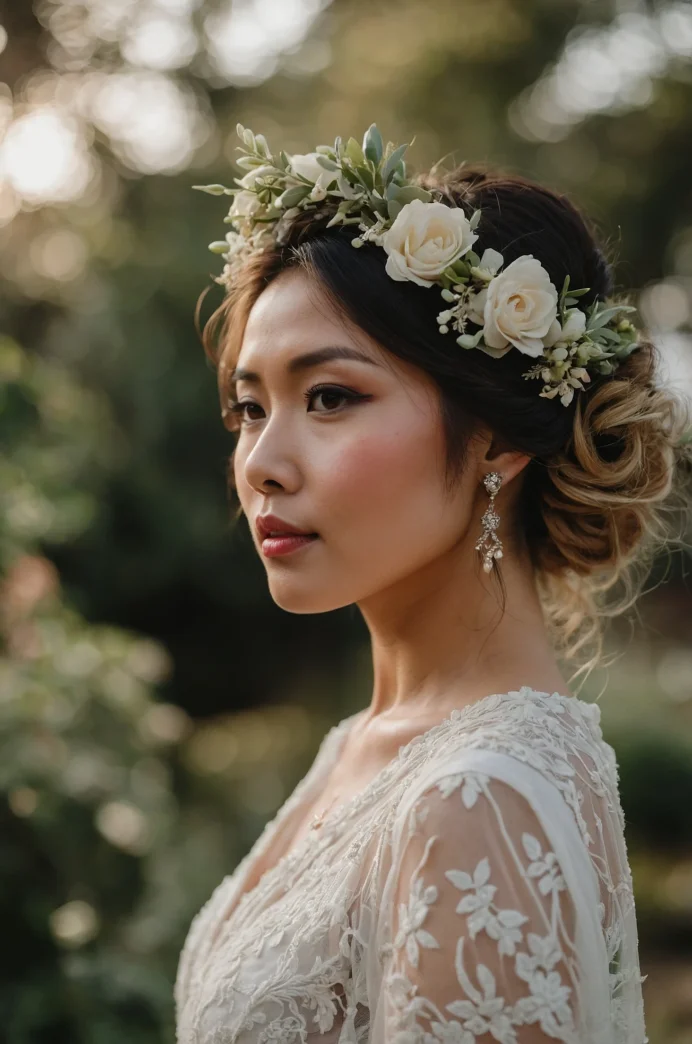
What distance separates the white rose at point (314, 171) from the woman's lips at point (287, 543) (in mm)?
679

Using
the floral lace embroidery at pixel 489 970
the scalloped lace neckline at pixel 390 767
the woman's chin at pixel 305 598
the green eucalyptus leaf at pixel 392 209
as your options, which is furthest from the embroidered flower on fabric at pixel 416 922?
the green eucalyptus leaf at pixel 392 209

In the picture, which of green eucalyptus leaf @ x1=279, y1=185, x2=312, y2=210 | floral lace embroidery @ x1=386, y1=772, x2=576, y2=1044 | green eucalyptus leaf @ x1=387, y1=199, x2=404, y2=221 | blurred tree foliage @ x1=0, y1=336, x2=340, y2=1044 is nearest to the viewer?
floral lace embroidery @ x1=386, y1=772, x2=576, y2=1044

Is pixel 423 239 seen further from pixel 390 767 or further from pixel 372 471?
pixel 390 767

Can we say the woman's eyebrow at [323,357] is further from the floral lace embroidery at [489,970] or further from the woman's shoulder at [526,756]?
the floral lace embroidery at [489,970]

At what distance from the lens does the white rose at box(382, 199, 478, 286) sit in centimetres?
179

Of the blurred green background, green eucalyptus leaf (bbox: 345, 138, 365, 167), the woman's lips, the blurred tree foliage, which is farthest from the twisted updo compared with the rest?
the blurred green background

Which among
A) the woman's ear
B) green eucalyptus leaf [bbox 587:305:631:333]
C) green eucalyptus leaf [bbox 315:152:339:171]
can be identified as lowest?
the woman's ear

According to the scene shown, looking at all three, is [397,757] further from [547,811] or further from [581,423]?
[581,423]

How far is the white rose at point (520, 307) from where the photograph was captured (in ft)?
5.89

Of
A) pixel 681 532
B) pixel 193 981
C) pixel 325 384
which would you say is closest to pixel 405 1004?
pixel 193 981

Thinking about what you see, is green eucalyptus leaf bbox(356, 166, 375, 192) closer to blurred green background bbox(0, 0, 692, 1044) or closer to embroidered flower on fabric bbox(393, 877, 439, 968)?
embroidered flower on fabric bbox(393, 877, 439, 968)

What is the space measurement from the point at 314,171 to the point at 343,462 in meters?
0.64

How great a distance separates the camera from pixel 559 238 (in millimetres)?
1964

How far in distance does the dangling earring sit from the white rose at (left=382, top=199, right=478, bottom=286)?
1.26 feet
